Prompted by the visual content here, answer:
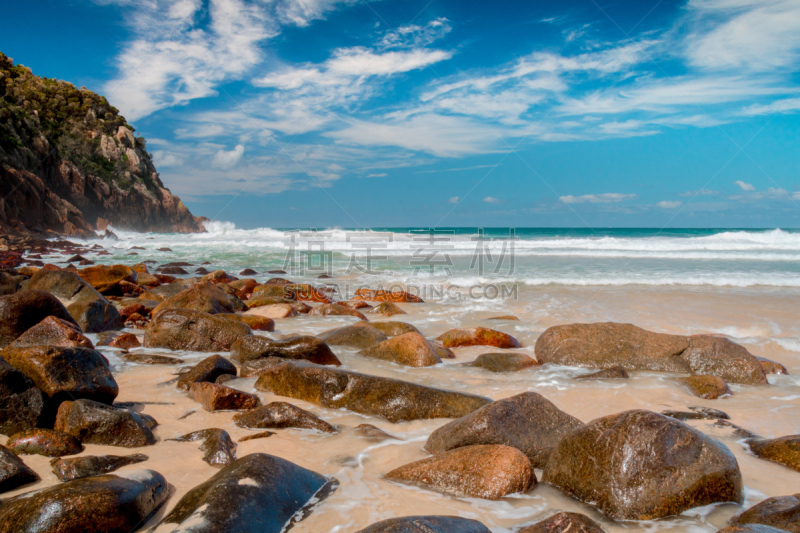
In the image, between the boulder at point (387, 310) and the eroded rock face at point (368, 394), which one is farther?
the boulder at point (387, 310)

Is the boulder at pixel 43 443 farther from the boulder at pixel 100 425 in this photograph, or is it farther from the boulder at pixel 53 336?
the boulder at pixel 53 336

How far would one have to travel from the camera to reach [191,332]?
18.9ft

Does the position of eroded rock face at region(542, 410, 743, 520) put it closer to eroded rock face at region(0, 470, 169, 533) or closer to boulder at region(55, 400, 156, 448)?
eroded rock face at region(0, 470, 169, 533)

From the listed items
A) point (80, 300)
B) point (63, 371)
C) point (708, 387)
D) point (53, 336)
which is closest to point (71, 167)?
point (80, 300)

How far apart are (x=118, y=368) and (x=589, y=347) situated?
5340 millimetres

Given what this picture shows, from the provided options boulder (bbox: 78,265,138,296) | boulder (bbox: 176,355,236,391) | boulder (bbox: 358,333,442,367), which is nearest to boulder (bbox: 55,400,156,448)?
boulder (bbox: 176,355,236,391)

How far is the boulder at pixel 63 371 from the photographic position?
10.1 feet

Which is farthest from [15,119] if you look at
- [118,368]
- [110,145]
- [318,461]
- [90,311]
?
[318,461]

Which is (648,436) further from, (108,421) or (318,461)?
(108,421)

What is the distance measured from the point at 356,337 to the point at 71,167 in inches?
1683

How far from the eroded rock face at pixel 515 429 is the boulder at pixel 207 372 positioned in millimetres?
2350

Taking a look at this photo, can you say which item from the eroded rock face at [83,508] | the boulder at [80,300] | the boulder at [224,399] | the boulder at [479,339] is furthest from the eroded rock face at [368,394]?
the boulder at [80,300]

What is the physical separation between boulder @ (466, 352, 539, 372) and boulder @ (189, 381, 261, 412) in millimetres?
2660

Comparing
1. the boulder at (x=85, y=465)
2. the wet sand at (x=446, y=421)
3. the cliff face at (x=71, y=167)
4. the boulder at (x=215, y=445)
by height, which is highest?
the cliff face at (x=71, y=167)
